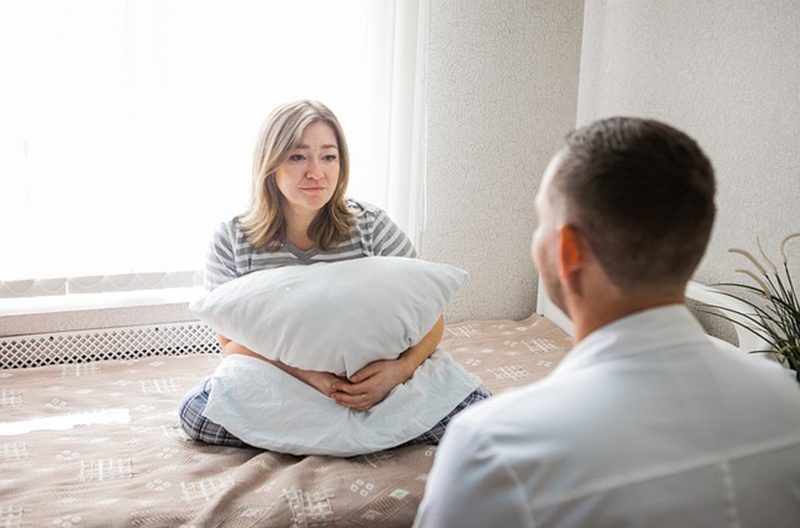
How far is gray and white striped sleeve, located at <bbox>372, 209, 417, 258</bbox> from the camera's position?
7.82ft

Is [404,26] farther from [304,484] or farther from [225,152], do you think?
[304,484]

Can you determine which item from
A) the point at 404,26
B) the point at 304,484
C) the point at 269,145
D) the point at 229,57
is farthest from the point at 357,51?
the point at 304,484

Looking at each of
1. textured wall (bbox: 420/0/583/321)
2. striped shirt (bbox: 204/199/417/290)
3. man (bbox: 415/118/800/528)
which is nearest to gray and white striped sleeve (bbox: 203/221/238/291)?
striped shirt (bbox: 204/199/417/290)

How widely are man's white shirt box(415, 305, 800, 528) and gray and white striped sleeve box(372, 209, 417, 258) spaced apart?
54.9 inches

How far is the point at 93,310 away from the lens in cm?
276

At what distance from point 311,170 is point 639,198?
1349 millimetres

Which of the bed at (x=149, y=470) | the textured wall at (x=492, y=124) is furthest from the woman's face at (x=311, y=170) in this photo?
the textured wall at (x=492, y=124)

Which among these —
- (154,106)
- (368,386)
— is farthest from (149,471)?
(154,106)

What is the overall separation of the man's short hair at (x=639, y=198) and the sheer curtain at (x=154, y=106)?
70.6 inches

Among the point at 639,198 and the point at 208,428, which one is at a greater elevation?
the point at 639,198

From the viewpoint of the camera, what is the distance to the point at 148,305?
2811 mm

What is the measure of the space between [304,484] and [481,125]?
148 cm

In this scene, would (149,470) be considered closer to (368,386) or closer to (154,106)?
(368,386)

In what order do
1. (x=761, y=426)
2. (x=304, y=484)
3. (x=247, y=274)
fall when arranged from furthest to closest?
(x=247, y=274) → (x=304, y=484) → (x=761, y=426)
